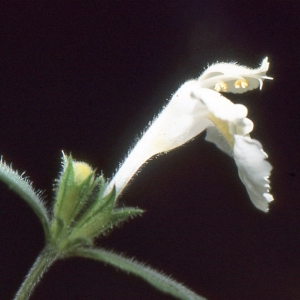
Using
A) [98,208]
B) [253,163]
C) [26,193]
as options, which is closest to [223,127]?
[253,163]

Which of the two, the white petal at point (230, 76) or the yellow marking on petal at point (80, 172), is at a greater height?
the white petal at point (230, 76)

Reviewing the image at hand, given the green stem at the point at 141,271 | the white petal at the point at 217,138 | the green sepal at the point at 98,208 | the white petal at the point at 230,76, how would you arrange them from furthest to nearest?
the white petal at the point at 217,138 → the white petal at the point at 230,76 → the green sepal at the point at 98,208 → the green stem at the point at 141,271

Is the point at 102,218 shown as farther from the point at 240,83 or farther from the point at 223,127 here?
the point at 240,83

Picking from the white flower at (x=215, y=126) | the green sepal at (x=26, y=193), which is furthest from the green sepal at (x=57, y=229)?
the white flower at (x=215, y=126)

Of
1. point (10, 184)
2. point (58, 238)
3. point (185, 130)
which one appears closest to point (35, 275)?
point (58, 238)

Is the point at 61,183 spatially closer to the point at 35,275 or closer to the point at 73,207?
the point at 73,207

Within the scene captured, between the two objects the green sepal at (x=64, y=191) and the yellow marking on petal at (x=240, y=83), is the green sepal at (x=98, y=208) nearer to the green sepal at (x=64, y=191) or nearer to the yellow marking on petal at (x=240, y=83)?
the green sepal at (x=64, y=191)
